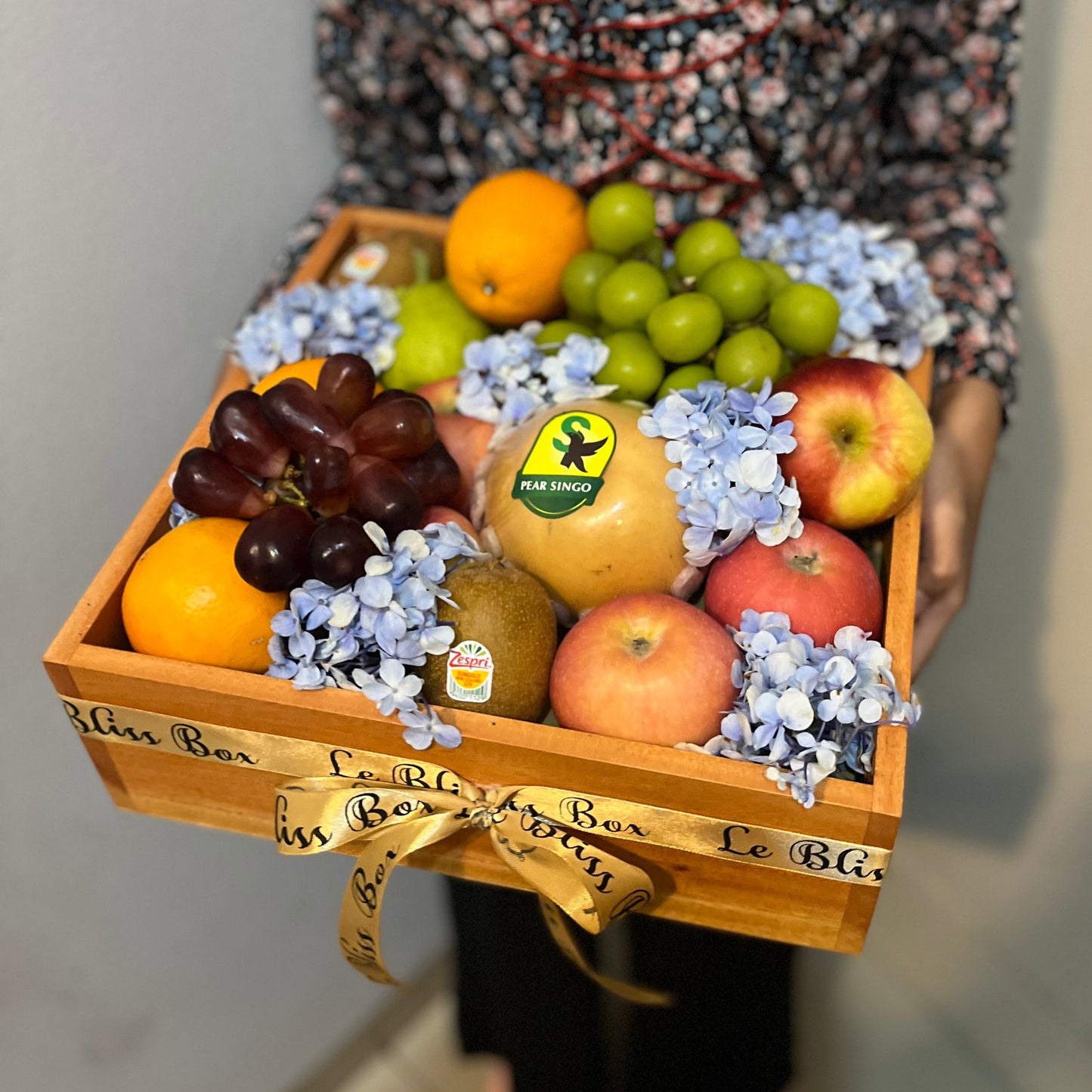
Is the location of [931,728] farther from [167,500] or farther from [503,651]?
[167,500]

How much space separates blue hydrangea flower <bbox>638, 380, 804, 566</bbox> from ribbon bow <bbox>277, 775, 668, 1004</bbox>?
0.22m

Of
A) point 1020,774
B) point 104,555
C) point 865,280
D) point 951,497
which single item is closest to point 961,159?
point 865,280

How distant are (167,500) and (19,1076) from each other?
0.86 metres

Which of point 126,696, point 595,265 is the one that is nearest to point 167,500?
point 126,696

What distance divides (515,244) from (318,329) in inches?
7.9

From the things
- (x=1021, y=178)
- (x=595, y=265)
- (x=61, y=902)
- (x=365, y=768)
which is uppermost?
(x=595, y=265)

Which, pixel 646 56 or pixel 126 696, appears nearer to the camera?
pixel 126 696

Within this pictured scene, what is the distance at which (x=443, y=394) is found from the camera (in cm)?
92

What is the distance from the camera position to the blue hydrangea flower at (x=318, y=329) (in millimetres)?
937

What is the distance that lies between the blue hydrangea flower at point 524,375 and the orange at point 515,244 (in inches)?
1.6

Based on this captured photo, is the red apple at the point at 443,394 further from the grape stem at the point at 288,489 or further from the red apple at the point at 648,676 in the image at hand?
the red apple at the point at 648,676

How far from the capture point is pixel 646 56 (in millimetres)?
953

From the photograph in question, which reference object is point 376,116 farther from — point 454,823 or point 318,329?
point 454,823

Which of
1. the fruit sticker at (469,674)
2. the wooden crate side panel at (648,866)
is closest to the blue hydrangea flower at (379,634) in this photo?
the fruit sticker at (469,674)
